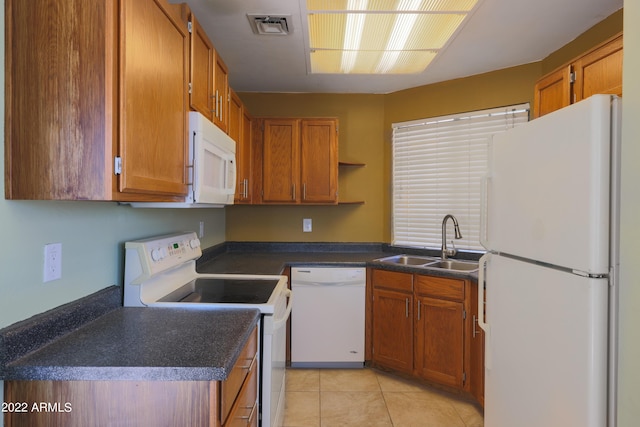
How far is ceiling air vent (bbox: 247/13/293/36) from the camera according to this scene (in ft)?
6.64

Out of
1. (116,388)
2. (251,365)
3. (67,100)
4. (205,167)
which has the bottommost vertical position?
(251,365)

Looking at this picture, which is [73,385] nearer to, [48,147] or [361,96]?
[48,147]

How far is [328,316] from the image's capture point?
2836mm

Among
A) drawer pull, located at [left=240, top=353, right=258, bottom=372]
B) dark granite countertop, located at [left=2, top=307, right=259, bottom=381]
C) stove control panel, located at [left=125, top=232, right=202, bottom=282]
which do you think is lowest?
drawer pull, located at [left=240, top=353, right=258, bottom=372]

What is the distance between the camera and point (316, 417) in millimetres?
2238

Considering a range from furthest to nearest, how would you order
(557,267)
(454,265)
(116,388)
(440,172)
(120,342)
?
(440,172)
(454,265)
(557,267)
(120,342)
(116,388)

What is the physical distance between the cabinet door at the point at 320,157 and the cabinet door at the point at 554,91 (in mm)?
1478

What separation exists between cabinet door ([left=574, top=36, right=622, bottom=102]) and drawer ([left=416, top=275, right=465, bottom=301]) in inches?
50.0

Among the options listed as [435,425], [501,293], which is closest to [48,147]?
[501,293]

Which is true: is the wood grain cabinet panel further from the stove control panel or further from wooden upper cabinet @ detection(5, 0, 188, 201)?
wooden upper cabinet @ detection(5, 0, 188, 201)

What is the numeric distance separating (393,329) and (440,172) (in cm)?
132

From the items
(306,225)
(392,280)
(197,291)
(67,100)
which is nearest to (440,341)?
(392,280)

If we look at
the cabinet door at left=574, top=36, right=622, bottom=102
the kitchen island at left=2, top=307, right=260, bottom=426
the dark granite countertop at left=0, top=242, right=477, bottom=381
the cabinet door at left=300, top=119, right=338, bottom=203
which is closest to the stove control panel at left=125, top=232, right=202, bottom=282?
the dark granite countertop at left=0, top=242, right=477, bottom=381

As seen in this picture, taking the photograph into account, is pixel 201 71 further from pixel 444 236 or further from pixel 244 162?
pixel 444 236
